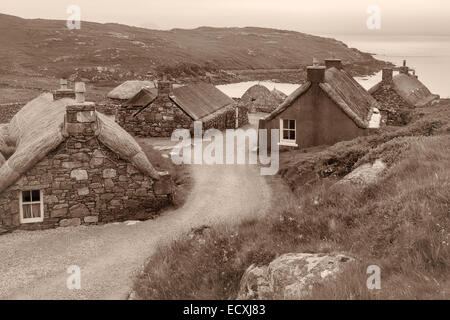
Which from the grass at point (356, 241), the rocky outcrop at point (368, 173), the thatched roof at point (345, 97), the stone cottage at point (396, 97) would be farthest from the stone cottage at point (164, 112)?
the grass at point (356, 241)

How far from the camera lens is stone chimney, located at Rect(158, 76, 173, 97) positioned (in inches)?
1358

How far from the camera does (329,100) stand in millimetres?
27047

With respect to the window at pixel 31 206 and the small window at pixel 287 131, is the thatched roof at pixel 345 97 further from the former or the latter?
the window at pixel 31 206

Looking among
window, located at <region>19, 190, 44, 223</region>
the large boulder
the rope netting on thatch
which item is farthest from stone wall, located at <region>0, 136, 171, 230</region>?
the rope netting on thatch

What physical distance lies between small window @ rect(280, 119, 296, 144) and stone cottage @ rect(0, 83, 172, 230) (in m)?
10.9

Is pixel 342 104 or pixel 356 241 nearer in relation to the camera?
pixel 356 241

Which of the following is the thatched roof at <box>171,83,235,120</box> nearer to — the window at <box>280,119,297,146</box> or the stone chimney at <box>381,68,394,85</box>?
the window at <box>280,119,297,146</box>

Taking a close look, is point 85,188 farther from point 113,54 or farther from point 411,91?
point 113,54

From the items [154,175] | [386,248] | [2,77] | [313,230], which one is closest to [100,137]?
[154,175]

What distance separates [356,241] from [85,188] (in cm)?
1149

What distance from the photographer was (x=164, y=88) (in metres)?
34.5

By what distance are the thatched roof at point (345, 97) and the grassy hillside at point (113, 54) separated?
57.4m

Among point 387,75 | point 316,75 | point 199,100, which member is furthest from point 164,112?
point 387,75
